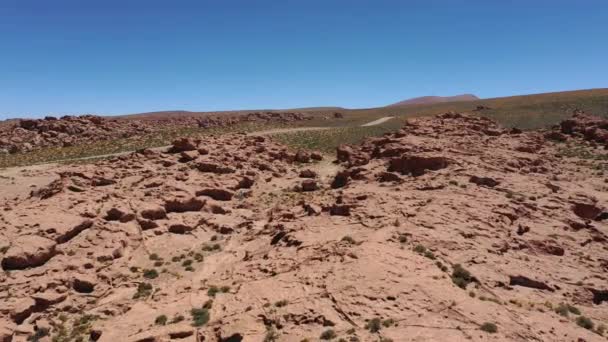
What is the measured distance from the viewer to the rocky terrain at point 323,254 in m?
12.0

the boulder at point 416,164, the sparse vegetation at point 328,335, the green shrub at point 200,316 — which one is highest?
the boulder at point 416,164

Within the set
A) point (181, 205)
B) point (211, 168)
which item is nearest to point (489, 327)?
point (181, 205)

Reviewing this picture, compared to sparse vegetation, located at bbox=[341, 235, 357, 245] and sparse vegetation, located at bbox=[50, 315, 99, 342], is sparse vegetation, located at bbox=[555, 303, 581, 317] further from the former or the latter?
sparse vegetation, located at bbox=[50, 315, 99, 342]

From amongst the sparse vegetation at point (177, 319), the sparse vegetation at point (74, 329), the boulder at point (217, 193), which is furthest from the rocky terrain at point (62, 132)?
the sparse vegetation at point (177, 319)

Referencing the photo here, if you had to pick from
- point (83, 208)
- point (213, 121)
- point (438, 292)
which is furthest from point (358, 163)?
point (213, 121)

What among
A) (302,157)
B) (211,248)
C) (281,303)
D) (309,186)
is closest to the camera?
(281,303)

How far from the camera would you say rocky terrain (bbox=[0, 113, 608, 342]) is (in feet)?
39.3

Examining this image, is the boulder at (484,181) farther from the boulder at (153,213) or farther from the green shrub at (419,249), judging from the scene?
the boulder at (153,213)

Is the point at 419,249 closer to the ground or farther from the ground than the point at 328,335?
farther from the ground

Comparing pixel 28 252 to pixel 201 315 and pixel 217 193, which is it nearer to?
pixel 201 315

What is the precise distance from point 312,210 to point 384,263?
681cm

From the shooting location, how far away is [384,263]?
13945 millimetres

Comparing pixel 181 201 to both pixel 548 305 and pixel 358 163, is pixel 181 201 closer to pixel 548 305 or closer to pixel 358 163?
pixel 358 163

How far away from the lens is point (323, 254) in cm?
1528
